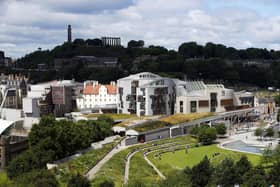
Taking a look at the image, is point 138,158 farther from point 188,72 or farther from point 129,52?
point 129,52

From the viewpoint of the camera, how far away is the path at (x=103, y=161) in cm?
3572

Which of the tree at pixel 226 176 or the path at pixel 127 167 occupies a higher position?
the tree at pixel 226 176

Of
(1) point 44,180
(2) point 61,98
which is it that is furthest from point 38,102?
(1) point 44,180

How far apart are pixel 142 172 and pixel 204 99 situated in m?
31.0

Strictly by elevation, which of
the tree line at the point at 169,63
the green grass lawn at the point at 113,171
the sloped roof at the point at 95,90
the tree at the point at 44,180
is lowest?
the green grass lawn at the point at 113,171

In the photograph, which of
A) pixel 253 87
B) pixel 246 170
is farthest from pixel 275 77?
pixel 246 170

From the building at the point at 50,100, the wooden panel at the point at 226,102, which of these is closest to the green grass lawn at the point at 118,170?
the building at the point at 50,100

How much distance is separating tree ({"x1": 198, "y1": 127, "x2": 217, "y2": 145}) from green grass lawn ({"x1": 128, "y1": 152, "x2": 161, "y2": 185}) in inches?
431

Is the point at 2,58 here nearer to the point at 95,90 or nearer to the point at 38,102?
the point at 95,90

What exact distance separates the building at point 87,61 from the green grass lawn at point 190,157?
8512 centimetres

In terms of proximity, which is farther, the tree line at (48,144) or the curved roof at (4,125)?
the curved roof at (4,125)

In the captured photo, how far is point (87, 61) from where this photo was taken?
443 ft

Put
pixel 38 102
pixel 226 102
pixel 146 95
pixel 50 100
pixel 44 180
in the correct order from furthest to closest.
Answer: pixel 226 102 → pixel 50 100 → pixel 38 102 → pixel 146 95 → pixel 44 180

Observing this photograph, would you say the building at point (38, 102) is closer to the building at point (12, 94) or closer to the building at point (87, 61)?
the building at point (12, 94)
